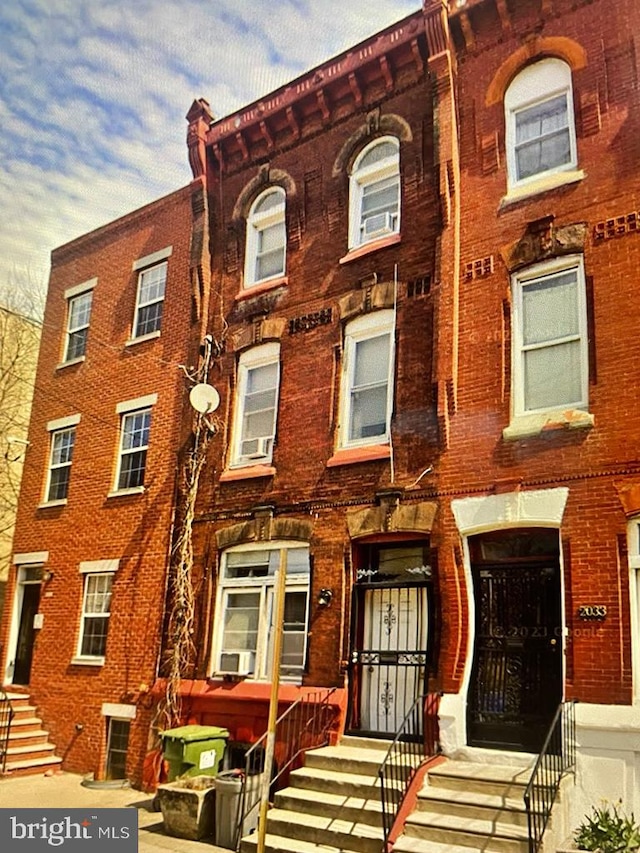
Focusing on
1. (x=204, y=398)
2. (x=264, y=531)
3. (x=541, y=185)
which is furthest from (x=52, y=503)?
(x=541, y=185)

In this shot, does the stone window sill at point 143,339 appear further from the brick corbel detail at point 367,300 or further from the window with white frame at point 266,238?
the brick corbel detail at point 367,300

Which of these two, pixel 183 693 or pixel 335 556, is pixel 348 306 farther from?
pixel 183 693

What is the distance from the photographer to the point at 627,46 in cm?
1059

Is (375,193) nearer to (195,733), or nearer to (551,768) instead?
(195,733)

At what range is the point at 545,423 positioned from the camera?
9969mm

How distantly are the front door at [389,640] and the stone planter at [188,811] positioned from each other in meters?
2.15

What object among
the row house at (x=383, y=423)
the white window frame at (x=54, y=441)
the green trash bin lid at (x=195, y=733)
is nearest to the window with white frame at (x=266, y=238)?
the row house at (x=383, y=423)

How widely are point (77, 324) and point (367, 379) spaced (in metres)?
8.54

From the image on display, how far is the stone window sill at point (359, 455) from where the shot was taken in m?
11.6

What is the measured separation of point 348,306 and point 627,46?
518 cm

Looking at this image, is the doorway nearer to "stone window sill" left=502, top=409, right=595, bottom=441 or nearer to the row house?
the row house

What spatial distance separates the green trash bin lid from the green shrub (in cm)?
520

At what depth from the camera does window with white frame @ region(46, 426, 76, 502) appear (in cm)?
1691

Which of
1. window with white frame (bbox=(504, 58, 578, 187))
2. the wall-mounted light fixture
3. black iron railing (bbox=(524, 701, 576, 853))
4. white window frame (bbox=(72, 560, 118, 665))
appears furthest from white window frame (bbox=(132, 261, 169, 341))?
black iron railing (bbox=(524, 701, 576, 853))
